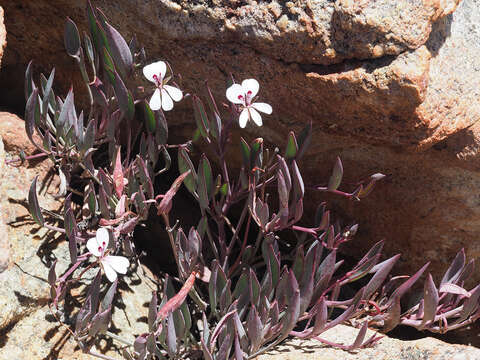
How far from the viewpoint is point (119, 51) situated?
2.01m

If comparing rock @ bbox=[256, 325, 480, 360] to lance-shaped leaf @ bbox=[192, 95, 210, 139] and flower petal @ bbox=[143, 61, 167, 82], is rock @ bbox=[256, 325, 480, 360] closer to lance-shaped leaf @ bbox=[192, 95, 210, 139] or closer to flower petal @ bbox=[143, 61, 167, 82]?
lance-shaped leaf @ bbox=[192, 95, 210, 139]

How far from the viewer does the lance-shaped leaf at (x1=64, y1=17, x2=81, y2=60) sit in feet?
6.82

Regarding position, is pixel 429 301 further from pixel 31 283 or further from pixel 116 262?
pixel 31 283

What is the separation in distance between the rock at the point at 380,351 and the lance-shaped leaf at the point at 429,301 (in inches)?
4.4

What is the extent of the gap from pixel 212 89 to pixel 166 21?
12.6 inches

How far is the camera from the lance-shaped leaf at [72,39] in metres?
2.08

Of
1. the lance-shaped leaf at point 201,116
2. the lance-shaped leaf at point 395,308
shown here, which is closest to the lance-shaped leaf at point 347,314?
the lance-shaped leaf at point 395,308

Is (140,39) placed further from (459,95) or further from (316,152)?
(459,95)

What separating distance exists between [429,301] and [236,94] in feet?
3.35

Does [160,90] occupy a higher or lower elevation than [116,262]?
higher

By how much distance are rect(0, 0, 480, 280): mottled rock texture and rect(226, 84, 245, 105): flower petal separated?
0.26m

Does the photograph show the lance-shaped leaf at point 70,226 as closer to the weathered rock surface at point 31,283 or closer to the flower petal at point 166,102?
the weathered rock surface at point 31,283

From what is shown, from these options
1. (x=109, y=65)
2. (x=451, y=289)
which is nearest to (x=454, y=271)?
(x=451, y=289)

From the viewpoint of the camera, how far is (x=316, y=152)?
2359 mm
